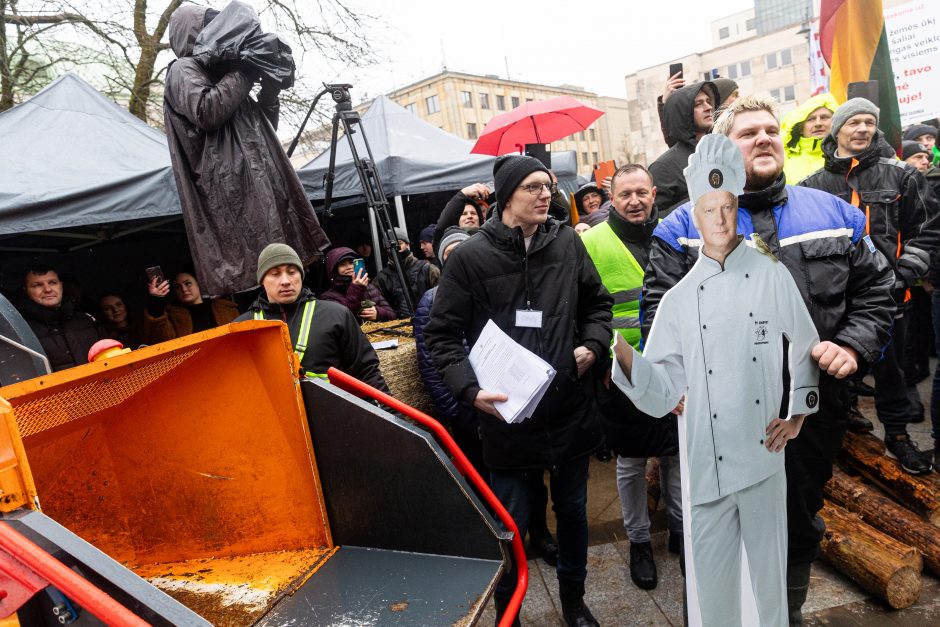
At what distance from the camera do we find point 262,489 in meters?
2.48

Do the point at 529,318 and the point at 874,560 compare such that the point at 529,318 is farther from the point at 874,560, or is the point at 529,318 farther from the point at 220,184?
the point at 220,184

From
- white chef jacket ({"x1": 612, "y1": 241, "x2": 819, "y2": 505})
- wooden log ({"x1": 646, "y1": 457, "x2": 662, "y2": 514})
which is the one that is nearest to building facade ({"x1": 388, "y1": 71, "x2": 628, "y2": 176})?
wooden log ({"x1": 646, "y1": 457, "x2": 662, "y2": 514})

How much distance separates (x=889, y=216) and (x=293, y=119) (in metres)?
11.2

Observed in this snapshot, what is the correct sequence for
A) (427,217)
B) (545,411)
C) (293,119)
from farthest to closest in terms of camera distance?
(293,119)
(427,217)
(545,411)

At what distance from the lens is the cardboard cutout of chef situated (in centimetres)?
180

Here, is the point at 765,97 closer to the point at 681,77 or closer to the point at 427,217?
the point at 681,77

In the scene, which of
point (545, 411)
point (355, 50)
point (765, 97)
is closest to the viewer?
point (765, 97)

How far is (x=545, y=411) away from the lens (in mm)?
2551

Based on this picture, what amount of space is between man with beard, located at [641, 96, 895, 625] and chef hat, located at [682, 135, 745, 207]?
0.15m

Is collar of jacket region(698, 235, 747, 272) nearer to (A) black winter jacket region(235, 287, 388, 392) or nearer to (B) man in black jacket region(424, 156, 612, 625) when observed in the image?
(B) man in black jacket region(424, 156, 612, 625)

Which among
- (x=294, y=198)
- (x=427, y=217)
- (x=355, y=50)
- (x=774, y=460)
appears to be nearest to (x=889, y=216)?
(x=774, y=460)

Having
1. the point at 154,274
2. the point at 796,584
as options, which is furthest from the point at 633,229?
the point at 154,274

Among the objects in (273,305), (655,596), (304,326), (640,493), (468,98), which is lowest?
(655,596)

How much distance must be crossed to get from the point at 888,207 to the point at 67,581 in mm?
4399
